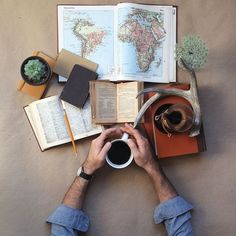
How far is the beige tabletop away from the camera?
4.17 ft

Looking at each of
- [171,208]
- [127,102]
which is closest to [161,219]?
[171,208]

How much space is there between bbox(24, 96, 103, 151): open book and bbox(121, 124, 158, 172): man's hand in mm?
112

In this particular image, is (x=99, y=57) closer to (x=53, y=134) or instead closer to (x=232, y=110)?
(x=53, y=134)

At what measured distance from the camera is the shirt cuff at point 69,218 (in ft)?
3.92

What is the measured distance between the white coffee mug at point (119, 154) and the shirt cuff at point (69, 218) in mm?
184

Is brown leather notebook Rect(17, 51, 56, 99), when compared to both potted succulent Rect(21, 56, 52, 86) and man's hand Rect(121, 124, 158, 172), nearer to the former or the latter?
potted succulent Rect(21, 56, 52, 86)

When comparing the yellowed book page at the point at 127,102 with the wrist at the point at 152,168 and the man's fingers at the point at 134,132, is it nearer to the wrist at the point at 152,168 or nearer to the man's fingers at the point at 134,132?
the man's fingers at the point at 134,132

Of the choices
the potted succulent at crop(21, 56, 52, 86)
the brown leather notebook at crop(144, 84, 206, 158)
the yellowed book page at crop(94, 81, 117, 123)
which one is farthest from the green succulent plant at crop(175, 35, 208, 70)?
the potted succulent at crop(21, 56, 52, 86)

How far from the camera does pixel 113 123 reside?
1.27 metres

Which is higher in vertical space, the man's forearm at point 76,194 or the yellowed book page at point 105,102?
the yellowed book page at point 105,102

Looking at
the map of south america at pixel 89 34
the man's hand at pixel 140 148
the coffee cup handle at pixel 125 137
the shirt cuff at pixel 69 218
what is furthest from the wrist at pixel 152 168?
the map of south america at pixel 89 34

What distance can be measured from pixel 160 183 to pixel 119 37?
472 millimetres

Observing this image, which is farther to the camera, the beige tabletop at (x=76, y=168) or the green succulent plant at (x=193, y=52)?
the beige tabletop at (x=76, y=168)

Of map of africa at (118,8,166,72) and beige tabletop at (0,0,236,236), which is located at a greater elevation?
map of africa at (118,8,166,72)
